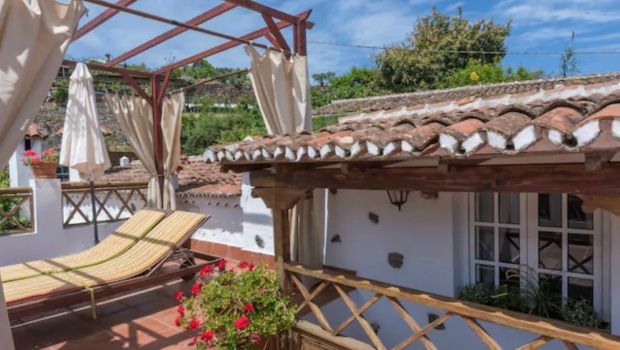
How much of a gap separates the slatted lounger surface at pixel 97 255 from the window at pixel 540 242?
15.3 ft

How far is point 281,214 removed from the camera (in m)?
3.92

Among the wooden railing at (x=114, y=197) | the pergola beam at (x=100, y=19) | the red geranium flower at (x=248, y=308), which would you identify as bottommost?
the red geranium flower at (x=248, y=308)

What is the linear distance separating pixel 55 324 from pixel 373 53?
76.7ft

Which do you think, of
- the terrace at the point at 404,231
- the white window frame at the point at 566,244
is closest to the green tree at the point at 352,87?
the terrace at the point at 404,231

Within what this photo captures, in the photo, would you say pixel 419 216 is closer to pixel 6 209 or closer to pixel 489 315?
pixel 489 315

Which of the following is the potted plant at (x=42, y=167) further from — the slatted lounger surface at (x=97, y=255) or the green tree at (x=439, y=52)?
the green tree at (x=439, y=52)

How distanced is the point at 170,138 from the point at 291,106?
159 inches

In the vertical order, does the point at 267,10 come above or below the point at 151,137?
above

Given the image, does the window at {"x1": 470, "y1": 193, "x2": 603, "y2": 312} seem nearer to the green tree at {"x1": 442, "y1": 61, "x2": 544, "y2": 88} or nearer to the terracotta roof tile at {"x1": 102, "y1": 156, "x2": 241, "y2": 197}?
the terracotta roof tile at {"x1": 102, "y1": 156, "x2": 241, "y2": 197}

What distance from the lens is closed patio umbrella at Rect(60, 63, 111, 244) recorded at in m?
6.06

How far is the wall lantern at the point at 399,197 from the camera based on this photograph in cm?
494

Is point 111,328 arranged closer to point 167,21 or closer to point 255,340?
point 255,340

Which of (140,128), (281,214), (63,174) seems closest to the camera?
(281,214)

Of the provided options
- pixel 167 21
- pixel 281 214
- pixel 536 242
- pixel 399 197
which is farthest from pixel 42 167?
pixel 536 242
